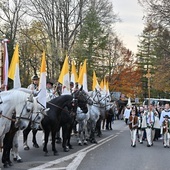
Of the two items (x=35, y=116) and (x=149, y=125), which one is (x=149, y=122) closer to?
(x=149, y=125)

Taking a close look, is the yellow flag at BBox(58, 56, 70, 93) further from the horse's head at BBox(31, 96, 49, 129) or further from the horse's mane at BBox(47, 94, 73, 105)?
the horse's head at BBox(31, 96, 49, 129)

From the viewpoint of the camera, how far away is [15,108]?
34.0 feet

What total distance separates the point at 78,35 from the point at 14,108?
32.5 metres

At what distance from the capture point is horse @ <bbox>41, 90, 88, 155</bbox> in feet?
43.8

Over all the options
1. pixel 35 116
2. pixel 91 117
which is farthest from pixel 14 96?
pixel 91 117

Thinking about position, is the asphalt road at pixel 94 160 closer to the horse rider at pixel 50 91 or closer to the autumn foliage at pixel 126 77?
the horse rider at pixel 50 91

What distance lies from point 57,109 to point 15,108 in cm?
352

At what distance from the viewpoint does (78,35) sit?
42250 millimetres

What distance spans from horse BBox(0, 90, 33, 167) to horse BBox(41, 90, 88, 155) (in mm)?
2834

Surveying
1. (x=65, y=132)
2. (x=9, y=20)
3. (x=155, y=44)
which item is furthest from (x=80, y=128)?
(x=9, y=20)

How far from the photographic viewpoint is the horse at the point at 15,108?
10.1 meters

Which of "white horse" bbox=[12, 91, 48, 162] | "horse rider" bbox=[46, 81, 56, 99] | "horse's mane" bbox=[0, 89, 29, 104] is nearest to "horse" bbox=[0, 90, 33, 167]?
"horse's mane" bbox=[0, 89, 29, 104]

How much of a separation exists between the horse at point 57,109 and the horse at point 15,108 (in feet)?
9.30

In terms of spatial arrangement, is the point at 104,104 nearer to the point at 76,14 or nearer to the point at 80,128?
the point at 80,128
